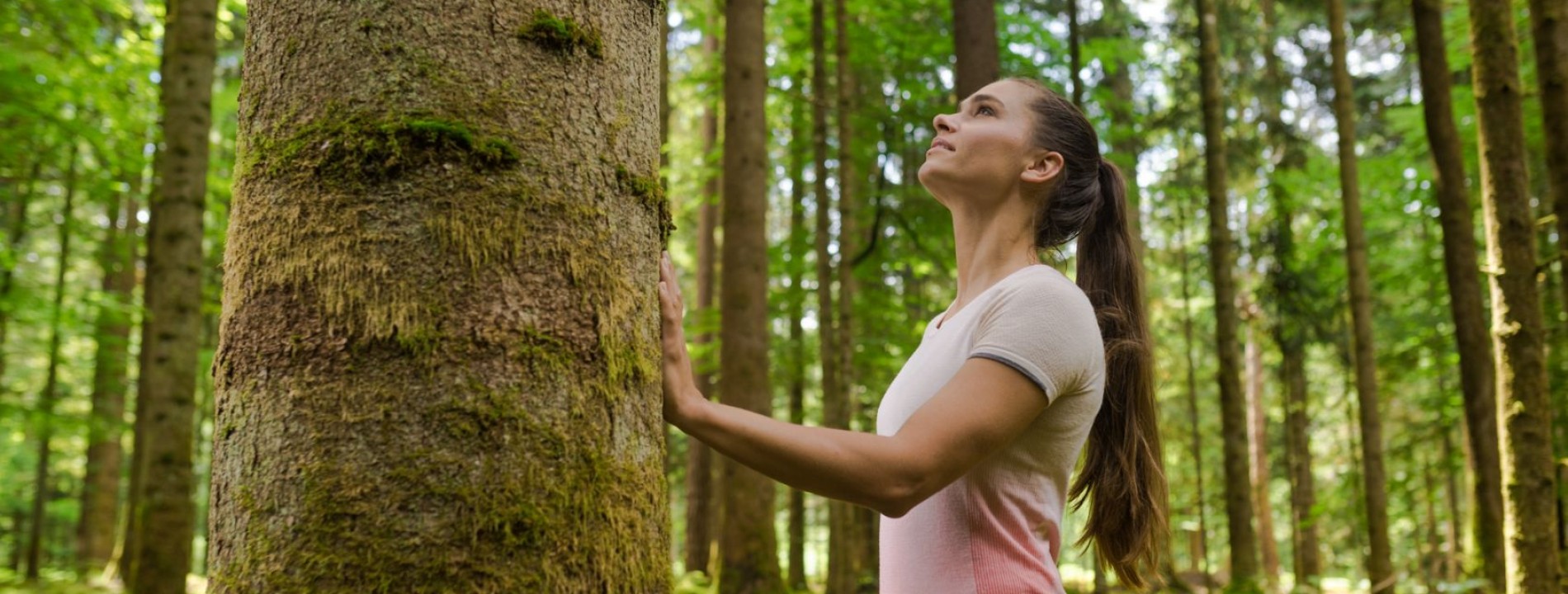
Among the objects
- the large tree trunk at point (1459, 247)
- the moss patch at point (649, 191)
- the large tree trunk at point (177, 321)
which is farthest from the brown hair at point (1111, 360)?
the large tree trunk at point (1459, 247)

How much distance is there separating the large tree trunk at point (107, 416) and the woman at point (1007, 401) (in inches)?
595

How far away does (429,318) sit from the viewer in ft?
4.07

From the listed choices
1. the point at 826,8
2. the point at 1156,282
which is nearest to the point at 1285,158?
the point at 1156,282

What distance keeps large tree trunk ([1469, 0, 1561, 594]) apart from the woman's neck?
498cm

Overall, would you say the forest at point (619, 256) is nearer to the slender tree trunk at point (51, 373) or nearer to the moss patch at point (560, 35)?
the moss patch at point (560, 35)

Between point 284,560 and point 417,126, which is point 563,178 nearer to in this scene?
point 417,126

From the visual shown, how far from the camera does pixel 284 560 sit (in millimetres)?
1210

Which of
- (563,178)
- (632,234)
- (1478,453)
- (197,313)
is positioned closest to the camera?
(563,178)

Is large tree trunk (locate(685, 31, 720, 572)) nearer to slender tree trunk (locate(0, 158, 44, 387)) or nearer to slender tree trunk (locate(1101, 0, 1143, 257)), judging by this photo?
slender tree trunk (locate(1101, 0, 1143, 257))

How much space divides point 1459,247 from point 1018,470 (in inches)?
314

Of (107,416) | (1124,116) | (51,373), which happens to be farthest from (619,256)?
(51,373)

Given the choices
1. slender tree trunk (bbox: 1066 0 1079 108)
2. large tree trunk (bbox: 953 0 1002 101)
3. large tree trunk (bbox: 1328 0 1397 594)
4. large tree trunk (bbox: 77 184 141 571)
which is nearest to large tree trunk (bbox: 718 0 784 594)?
large tree trunk (bbox: 953 0 1002 101)

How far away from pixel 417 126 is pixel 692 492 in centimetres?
1326

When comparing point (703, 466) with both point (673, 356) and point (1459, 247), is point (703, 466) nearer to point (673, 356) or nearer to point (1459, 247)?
point (1459, 247)
